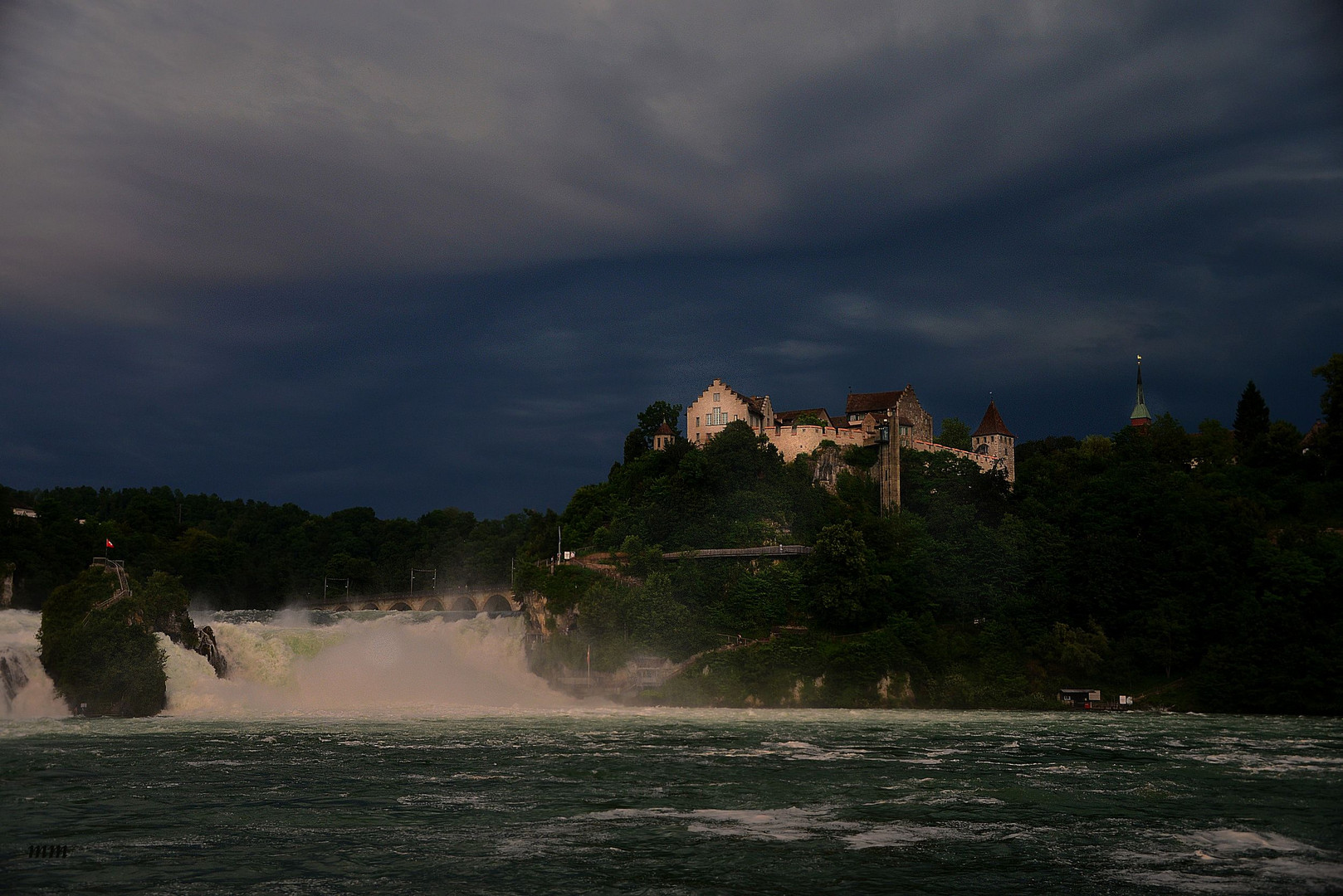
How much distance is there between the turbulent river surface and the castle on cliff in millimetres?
48086

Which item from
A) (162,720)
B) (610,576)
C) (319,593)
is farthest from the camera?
(319,593)

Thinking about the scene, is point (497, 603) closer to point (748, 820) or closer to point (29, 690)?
point (29, 690)

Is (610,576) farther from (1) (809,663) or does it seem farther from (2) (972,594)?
(2) (972,594)

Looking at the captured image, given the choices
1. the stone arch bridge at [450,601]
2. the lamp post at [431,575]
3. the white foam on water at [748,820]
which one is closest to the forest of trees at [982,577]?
the stone arch bridge at [450,601]

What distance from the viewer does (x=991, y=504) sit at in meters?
98.1

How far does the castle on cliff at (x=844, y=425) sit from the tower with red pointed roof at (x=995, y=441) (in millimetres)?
92

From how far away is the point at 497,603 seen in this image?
146500 mm

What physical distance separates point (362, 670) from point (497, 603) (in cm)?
6117

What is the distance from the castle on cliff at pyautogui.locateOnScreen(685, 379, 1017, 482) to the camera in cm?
10881

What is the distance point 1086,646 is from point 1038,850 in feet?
185

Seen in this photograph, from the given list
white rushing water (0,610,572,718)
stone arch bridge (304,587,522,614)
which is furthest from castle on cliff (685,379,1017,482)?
stone arch bridge (304,587,522,614)

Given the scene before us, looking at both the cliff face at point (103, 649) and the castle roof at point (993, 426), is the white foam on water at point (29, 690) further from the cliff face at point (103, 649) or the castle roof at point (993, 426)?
the castle roof at point (993, 426)

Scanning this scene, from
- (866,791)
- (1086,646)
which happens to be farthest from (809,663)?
(866,791)

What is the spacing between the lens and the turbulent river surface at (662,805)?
78.1 feet
